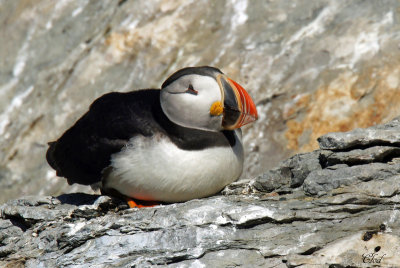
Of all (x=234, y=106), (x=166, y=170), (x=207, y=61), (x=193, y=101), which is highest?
(x=193, y=101)

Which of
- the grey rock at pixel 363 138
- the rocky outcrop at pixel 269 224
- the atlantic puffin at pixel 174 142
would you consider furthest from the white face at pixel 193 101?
the grey rock at pixel 363 138

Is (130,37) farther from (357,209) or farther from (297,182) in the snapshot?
(357,209)

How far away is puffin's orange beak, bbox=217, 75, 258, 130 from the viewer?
532 centimetres

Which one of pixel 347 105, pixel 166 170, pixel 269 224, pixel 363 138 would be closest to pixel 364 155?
pixel 363 138

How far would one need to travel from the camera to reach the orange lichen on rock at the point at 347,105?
711 cm

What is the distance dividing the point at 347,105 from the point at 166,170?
281 centimetres

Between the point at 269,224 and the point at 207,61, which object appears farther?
the point at 207,61

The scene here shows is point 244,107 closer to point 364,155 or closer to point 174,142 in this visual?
point 174,142

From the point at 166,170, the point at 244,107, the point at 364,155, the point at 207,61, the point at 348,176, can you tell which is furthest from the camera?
the point at 207,61

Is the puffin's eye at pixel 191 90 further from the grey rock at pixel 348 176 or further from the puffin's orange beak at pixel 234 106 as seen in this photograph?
the grey rock at pixel 348 176

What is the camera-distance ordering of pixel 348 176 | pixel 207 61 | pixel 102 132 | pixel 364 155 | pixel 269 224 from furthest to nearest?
pixel 207 61 < pixel 102 132 < pixel 364 155 < pixel 348 176 < pixel 269 224

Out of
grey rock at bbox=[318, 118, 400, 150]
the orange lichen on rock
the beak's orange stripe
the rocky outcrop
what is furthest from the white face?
the orange lichen on rock

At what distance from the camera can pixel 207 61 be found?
8.60 metres

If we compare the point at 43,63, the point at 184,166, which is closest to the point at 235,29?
the point at 43,63
